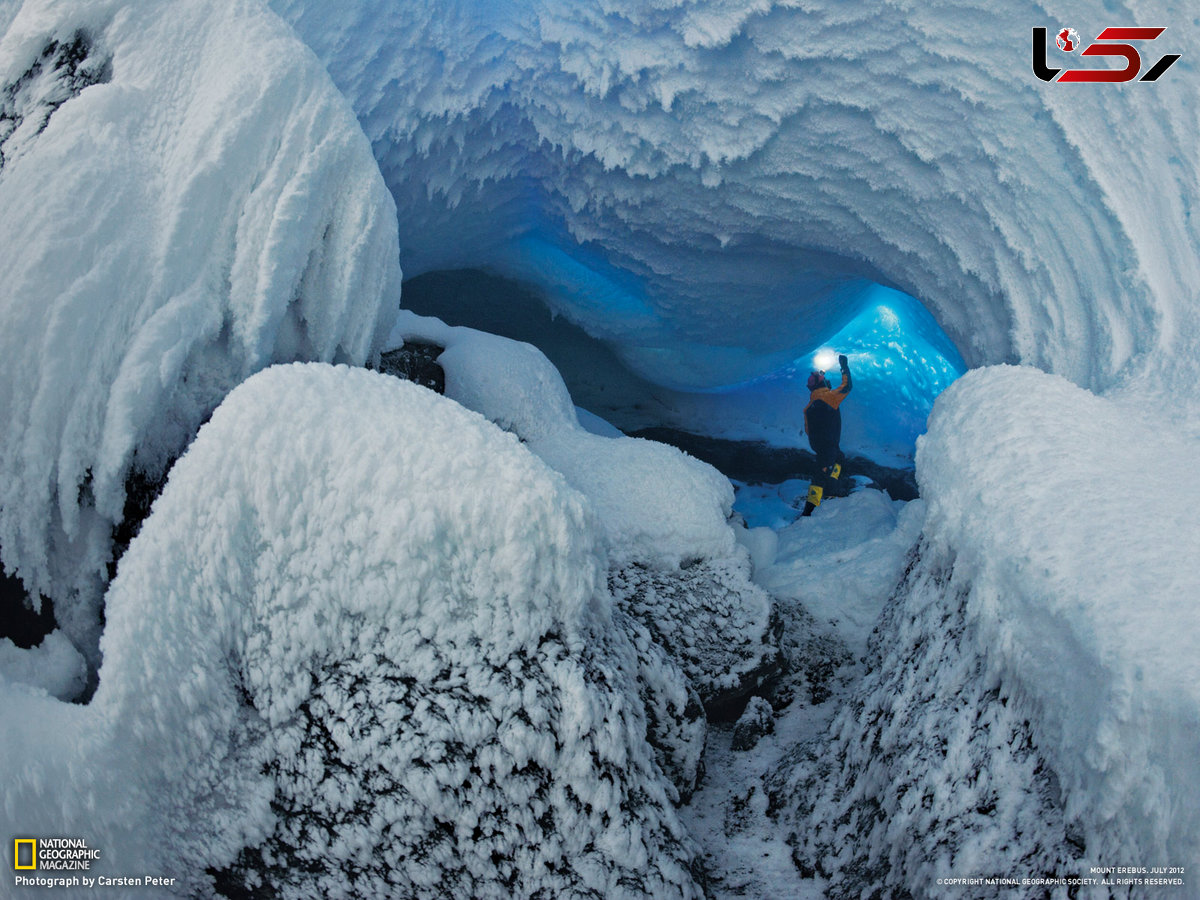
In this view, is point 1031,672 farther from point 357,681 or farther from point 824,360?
point 824,360

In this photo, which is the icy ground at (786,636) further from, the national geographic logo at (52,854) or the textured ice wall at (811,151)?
the national geographic logo at (52,854)

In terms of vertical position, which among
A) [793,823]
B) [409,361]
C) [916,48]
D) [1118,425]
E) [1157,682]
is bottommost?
[793,823]

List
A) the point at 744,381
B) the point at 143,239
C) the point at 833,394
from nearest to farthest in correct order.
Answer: the point at 143,239 < the point at 833,394 < the point at 744,381

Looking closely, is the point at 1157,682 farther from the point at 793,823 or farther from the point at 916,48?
the point at 916,48

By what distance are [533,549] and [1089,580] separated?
1.14 m

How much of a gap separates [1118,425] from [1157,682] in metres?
0.96

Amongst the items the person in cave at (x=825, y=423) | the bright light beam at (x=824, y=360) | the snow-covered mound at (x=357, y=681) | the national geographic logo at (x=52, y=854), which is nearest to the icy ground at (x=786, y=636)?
the snow-covered mound at (x=357, y=681)

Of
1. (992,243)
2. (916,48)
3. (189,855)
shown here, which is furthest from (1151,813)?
(916,48)

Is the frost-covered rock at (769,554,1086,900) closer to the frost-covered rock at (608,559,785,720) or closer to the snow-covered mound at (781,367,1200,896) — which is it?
the snow-covered mound at (781,367,1200,896)

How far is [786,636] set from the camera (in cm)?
267

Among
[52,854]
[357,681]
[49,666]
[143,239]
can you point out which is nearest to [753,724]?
[357,681]

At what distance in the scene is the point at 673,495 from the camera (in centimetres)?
264

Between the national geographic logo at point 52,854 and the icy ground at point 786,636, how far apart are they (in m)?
1.35

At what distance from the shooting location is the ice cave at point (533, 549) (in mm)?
1285
